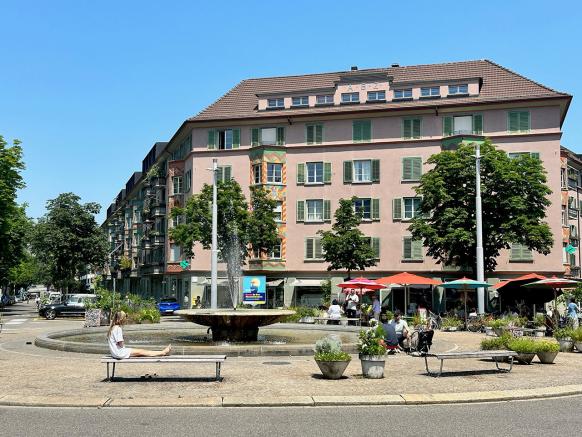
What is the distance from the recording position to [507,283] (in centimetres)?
3916

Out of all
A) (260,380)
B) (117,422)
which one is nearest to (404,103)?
(260,380)

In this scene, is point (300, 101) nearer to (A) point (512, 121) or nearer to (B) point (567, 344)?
(A) point (512, 121)

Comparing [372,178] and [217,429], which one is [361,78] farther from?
[217,429]

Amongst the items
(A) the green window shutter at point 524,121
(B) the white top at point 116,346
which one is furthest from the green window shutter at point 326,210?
(B) the white top at point 116,346

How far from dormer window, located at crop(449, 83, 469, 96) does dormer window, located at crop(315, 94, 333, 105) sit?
1048 cm

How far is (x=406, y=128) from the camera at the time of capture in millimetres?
55438

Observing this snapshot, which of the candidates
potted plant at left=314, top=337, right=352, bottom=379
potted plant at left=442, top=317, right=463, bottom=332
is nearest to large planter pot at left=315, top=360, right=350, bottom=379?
potted plant at left=314, top=337, right=352, bottom=379

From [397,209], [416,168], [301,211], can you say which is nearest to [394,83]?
[416,168]

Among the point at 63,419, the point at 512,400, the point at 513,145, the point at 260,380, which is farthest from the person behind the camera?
the point at 513,145

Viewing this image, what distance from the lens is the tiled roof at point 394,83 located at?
53.9 meters

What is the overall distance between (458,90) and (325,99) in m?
11.6

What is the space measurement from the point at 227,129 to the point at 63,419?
51137mm

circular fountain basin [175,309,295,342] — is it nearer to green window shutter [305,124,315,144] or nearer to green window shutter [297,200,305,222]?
green window shutter [297,200,305,222]

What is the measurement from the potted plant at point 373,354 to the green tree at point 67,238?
55514 millimetres
